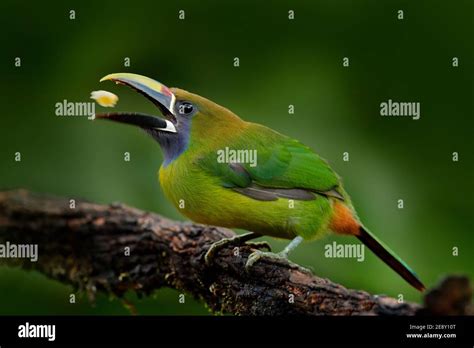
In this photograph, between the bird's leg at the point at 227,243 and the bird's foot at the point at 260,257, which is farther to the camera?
the bird's leg at the point at 227,243

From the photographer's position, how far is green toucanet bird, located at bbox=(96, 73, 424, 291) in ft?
13.5

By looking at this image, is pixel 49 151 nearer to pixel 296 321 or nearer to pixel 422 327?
pixel 296 321

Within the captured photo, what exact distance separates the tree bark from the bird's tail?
782mm

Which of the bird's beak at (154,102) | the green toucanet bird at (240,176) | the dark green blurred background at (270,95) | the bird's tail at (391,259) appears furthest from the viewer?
the dark green blurred background at (270,95)

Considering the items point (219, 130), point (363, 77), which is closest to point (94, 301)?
point (219, 130)

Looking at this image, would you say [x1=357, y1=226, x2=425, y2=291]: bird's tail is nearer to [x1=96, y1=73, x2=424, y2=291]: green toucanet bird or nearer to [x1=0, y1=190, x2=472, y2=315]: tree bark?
[x1=96, y1=73, x2=424, y2=291]: green toucanet bird

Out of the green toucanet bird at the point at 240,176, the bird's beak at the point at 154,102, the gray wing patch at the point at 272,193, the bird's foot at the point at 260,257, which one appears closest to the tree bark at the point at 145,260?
the bird's foot at the point at 260,257

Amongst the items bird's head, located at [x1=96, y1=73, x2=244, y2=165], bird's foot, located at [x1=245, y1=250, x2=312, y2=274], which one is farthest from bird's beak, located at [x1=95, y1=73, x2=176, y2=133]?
bird's foot, located at [x1=245, y1=250, x2=312, y2=274]

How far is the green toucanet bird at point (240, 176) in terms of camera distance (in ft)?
13.5

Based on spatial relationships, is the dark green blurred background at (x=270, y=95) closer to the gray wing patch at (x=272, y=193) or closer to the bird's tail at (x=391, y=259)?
the bird's tail at (x=391, y=259)

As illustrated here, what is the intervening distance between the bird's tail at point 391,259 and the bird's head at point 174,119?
3.41ft

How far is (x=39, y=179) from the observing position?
5.14 meters

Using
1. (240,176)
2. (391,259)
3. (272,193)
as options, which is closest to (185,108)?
(240,176)

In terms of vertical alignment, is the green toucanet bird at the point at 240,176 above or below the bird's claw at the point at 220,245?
above
